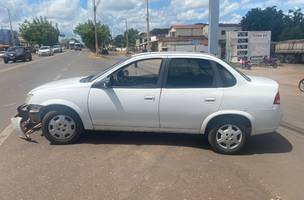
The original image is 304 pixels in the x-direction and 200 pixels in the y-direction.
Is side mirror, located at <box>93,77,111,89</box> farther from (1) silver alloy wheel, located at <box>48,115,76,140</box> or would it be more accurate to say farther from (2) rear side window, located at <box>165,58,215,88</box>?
(2) rear side window, located at <box>165,58,215,88</box>

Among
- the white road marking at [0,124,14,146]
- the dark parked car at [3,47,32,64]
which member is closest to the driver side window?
the white road marking at [0,124,14,146]

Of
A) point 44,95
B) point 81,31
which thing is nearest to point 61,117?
point 44,95

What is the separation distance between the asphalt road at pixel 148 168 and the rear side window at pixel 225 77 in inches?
45.5

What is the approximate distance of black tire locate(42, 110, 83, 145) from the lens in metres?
6.34

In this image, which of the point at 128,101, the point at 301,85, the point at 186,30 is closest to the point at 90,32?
the point at 186,30

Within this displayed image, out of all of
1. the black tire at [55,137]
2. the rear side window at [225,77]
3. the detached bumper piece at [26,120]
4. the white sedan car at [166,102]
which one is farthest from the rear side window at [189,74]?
the detached bumper piece at [26,120]

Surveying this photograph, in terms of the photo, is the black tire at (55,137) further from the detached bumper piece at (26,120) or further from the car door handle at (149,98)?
the car door handle at (149,98)

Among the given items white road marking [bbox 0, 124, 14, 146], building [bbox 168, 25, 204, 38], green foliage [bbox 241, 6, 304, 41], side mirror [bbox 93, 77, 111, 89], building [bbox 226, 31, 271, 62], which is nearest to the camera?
side mirror [bbox 93, 77, 111, 89]

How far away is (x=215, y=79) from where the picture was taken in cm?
606

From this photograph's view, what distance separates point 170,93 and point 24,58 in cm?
3825

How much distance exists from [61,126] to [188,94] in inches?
88.0

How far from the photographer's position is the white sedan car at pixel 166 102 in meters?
5.98

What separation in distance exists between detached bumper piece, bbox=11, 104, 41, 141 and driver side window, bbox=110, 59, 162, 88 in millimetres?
1459

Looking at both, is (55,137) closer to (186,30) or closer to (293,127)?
(293,127)
